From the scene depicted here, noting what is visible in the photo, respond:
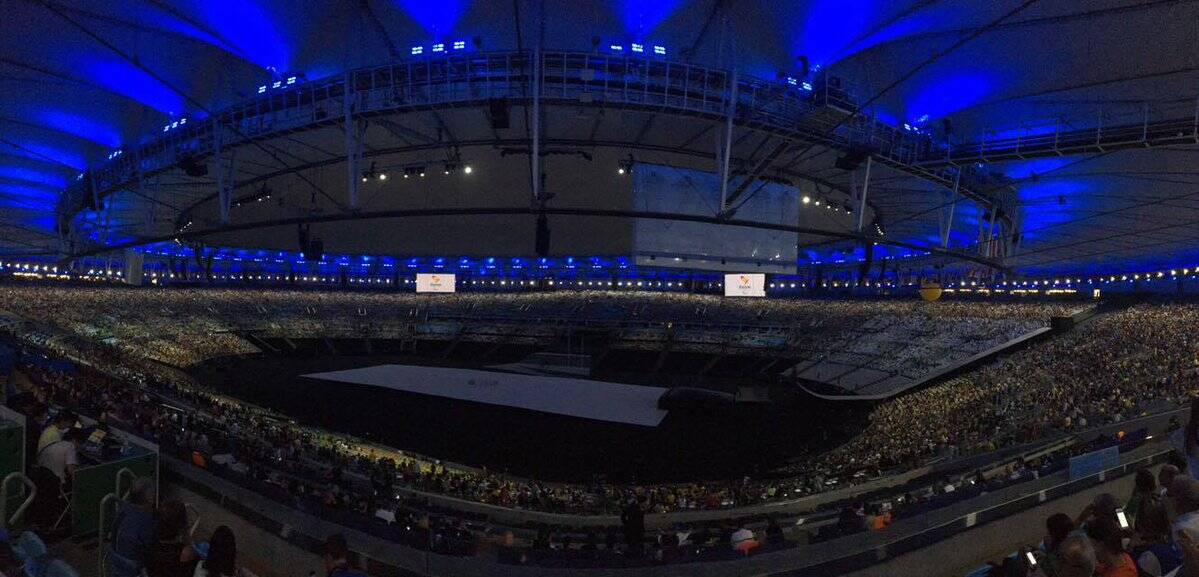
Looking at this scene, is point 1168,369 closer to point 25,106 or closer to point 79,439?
point 79,439

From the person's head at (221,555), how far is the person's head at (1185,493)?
6134 millimetres

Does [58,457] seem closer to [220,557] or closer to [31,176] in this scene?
[220,557]

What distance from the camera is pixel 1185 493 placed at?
11.9 ft

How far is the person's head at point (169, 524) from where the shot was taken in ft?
11.3

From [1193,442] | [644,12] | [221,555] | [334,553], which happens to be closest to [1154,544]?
[1193,442]

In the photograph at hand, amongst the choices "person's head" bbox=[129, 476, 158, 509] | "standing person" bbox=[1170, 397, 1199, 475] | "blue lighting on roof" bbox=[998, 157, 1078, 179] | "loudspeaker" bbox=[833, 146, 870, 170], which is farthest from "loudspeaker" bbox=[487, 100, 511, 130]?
"blue lighting on roof" bbox=[998, 157, 1078, 179]

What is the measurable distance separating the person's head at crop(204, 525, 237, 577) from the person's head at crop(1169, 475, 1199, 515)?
20.1 feet

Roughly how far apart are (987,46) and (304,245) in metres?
19.2

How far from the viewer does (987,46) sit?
42.5ft

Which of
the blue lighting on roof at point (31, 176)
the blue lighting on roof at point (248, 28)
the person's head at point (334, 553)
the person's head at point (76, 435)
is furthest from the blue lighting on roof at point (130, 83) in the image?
the person's head at point (334, 553)

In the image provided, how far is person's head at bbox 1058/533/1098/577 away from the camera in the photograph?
265 cm

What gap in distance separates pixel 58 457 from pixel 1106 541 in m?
8.07

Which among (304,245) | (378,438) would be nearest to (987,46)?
(304,245)

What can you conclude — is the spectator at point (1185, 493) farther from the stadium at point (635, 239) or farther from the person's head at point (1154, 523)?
the person's head at point (1154, 523)
